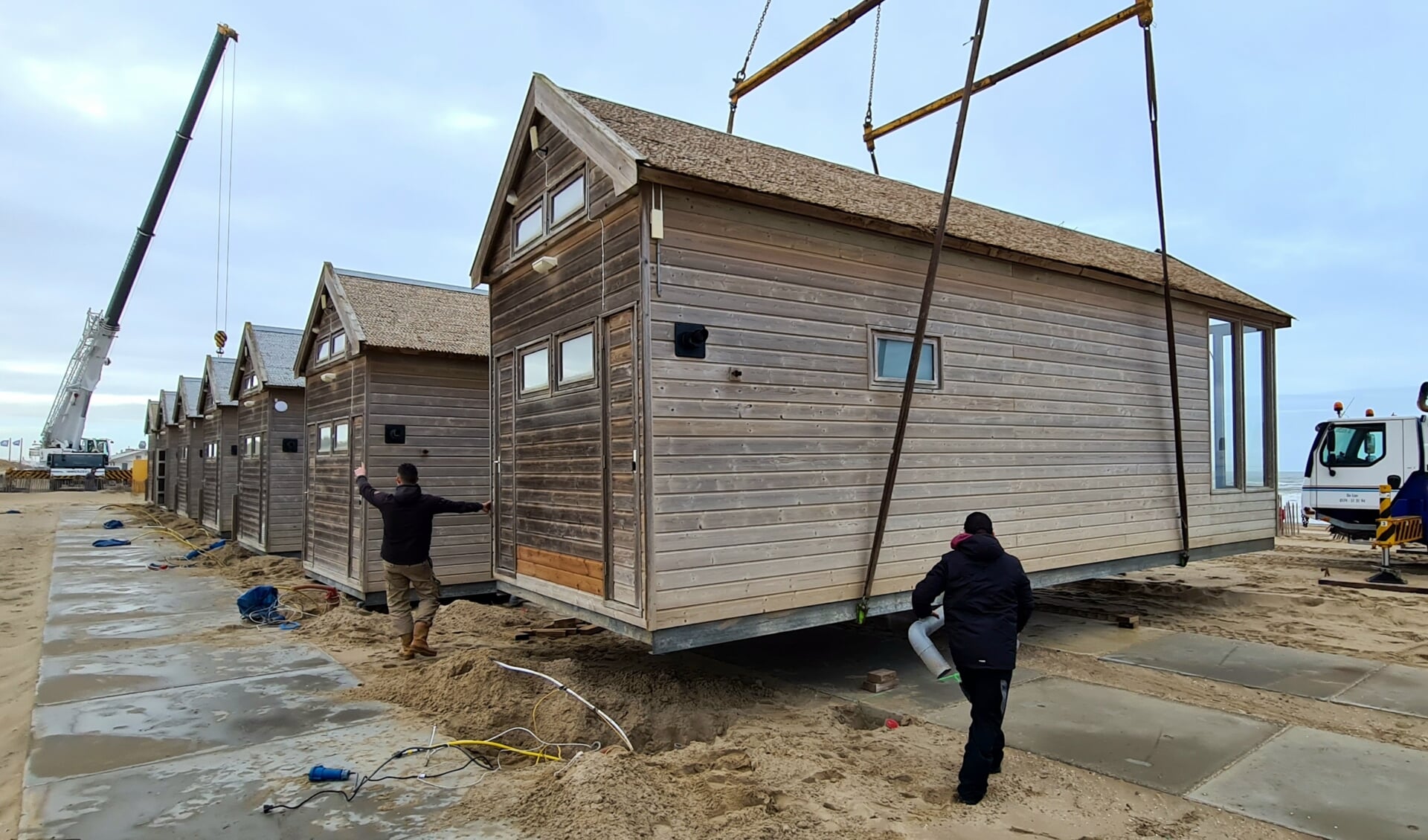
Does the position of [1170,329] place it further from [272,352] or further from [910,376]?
[272,352]

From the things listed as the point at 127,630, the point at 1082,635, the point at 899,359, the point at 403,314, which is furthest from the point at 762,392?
the point at 127,630

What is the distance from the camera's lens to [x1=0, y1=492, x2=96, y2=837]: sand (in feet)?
17.5

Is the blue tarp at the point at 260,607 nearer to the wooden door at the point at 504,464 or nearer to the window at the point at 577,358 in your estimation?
the wooden door at the point at 504,464

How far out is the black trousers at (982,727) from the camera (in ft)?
15.1

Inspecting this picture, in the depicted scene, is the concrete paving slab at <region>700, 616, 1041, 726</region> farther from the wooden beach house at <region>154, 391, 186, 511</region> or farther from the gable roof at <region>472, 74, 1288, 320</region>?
the wooden beach house at <region>154, 391, 186, 511</region>

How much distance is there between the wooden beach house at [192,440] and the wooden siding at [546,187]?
820 inches

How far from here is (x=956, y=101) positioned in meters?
11.3

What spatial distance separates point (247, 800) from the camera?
4.81 meters

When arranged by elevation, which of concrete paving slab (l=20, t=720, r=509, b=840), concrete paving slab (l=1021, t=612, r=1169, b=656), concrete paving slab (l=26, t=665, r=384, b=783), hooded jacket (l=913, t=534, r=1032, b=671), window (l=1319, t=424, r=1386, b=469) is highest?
window (l=1319, t=424, r=1386, b=469)

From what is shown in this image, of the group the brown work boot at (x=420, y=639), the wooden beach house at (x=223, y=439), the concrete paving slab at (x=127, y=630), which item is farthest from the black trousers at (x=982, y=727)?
the wooden beach house at (x=223, y=439)

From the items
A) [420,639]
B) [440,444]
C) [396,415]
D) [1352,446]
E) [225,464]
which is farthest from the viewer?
[225,464]

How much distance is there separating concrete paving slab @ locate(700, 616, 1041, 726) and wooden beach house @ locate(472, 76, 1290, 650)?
852 mm

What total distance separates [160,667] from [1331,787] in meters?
9.89

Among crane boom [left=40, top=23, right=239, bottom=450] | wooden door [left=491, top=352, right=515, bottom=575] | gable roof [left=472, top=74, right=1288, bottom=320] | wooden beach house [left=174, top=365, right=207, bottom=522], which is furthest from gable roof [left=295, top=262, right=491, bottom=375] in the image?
crane boom [left=40, top=23, right=239, bottom=450]
